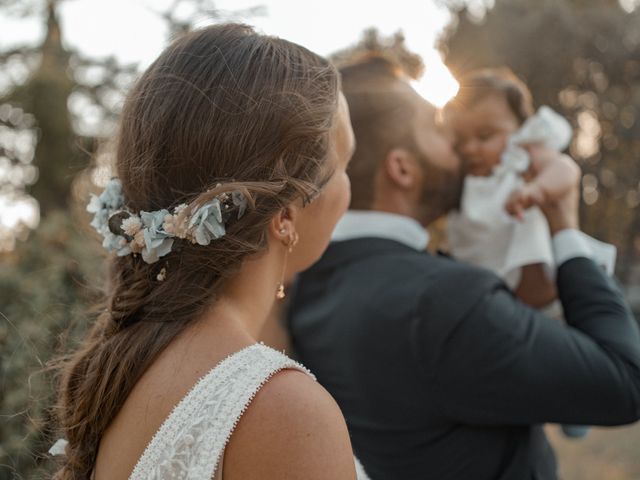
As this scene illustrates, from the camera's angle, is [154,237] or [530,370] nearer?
[154,237]

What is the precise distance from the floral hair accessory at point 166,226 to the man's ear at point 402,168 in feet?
3.80

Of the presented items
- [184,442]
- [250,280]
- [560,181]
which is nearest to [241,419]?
[184,442]

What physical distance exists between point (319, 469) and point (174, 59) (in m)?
0.85

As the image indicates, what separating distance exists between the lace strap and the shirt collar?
1119mm

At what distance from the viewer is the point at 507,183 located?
2.91 m

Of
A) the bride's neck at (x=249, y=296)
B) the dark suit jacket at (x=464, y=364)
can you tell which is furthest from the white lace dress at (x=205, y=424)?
the dark suit jacket at (x=464, y=364)

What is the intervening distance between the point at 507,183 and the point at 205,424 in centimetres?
196

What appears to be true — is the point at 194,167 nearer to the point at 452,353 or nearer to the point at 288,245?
the point at 288,245

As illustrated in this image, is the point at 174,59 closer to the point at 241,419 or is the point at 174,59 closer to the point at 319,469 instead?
the point at 241,419

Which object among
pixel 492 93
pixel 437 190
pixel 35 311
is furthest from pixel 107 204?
pixel 492 93

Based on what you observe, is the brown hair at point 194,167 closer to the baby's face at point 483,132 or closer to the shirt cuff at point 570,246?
the shirt cuff at point 570,246

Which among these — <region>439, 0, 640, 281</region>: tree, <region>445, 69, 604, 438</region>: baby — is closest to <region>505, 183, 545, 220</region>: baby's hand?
<region>445, 69, 604, 438</region>: baby

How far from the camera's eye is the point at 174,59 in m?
1.50

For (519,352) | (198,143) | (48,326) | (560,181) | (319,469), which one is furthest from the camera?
(48,326)
